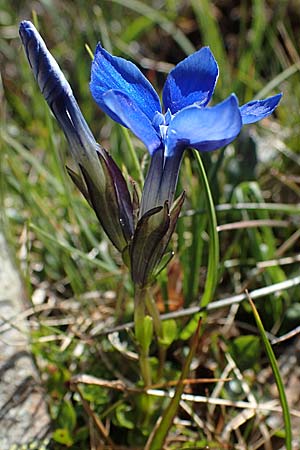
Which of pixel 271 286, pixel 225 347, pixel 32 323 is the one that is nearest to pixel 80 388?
pixel 32 323

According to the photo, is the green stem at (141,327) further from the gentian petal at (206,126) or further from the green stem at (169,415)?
the gentian petal at (206,126)

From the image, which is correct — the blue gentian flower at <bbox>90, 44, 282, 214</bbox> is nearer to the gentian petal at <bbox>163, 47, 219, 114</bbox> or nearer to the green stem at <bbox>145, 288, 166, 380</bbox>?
the gentian petal at <bbox>163, 47, 219, 114</bbox>

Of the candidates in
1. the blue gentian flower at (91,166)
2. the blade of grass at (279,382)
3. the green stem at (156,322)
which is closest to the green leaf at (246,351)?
the green stem at (156,322)

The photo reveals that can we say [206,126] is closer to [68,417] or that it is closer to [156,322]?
[156,322]

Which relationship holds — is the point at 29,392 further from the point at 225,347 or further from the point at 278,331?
the point at 278,331

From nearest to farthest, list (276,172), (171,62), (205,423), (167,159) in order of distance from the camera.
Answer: (167,159) → (205,423) → (276,172) → (171,62)

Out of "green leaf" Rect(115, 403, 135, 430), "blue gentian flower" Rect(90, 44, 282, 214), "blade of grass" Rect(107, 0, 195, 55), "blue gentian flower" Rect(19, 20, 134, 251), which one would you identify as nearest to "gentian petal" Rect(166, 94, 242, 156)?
"blue gentian flower" Rect(90, 44, 282, 214)

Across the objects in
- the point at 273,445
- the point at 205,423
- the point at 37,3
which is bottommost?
the point at 273,445
